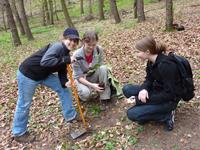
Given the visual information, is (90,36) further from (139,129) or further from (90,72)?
(139,129)

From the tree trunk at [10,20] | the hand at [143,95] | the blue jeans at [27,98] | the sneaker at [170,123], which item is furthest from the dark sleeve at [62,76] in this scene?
the tree trunk at [10,20]

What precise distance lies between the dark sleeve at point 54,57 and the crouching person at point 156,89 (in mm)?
1216

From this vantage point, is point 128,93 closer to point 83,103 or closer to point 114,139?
point 114,139

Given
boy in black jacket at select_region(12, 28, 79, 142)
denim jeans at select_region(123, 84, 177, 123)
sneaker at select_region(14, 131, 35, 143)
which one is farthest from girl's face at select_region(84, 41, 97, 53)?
sneaker at select_region(14, 131, 35, 143)

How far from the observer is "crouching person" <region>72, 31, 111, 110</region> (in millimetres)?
6305

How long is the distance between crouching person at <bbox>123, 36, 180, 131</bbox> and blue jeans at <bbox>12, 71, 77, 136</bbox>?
1368 mm

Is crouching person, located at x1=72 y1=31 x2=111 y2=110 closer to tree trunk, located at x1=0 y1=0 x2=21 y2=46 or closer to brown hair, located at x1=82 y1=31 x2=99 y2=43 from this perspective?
brown hair, located at x1=82 y1=31 x2=99 y2=43

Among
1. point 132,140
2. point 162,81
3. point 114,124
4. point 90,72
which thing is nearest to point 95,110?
point 114,124

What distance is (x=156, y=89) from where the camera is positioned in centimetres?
538

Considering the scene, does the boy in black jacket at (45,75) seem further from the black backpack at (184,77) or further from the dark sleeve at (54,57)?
the black backpack at (184,77)

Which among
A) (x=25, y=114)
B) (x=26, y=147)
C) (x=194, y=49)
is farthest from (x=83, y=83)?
(x=194, y=49)

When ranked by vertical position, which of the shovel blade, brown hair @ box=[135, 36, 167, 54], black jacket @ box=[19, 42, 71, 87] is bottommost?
the shovel blade

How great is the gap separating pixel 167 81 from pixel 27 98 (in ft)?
8.28

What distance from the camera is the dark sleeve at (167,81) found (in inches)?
197
